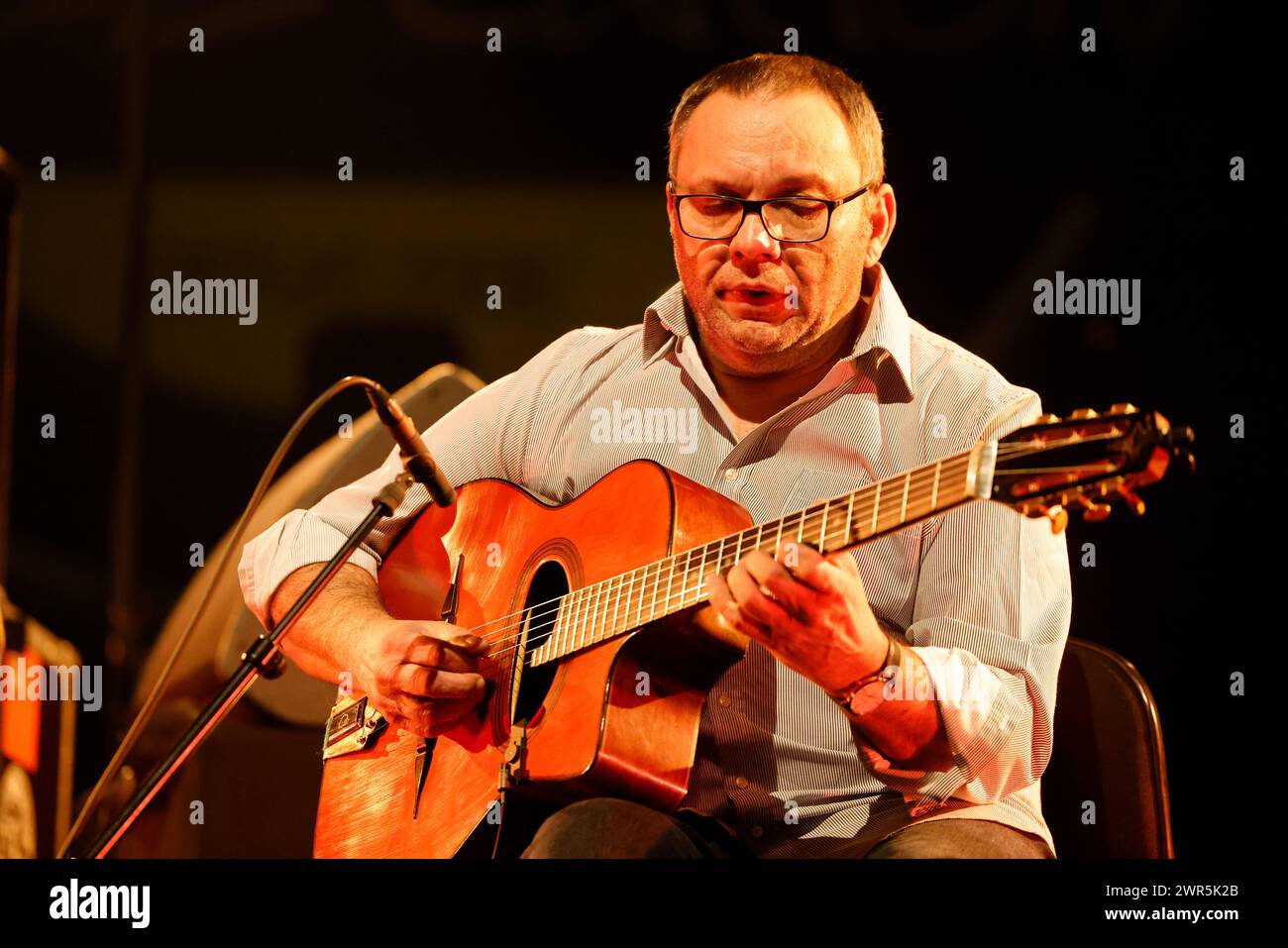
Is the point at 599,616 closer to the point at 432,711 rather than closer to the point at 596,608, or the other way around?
the point at 596,608

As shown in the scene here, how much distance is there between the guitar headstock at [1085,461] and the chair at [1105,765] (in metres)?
0.60

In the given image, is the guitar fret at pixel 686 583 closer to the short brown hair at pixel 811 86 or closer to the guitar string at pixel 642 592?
the guitar string at pixel 642 592

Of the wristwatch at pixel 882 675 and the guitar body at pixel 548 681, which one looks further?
the guitar body at pixel 548 681

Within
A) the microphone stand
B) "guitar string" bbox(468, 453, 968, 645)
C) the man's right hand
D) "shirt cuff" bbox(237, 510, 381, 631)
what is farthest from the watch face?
"guitar string" bbox(468, 453, 968, 645)

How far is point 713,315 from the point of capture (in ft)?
8.18

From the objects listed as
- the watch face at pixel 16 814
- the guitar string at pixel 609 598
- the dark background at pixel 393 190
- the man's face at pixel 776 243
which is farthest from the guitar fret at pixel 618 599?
the watch face at pixel 16 814

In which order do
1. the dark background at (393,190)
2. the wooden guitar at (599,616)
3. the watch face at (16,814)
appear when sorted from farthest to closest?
the watch face at (16,814)
the dark background at (393,190)
the wooden guitar at (599,616)

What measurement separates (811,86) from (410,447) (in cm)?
103

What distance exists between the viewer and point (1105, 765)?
7.42 feet

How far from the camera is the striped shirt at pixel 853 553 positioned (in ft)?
6.82

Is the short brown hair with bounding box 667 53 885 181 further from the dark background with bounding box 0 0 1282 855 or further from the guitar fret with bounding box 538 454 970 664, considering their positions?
the guitar fret with bounding box 538 454 970 664

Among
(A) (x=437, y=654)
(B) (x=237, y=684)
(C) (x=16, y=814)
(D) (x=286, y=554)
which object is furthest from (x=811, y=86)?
(C) (x=16, y=814)

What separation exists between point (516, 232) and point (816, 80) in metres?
0.93

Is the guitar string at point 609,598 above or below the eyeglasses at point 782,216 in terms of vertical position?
below
